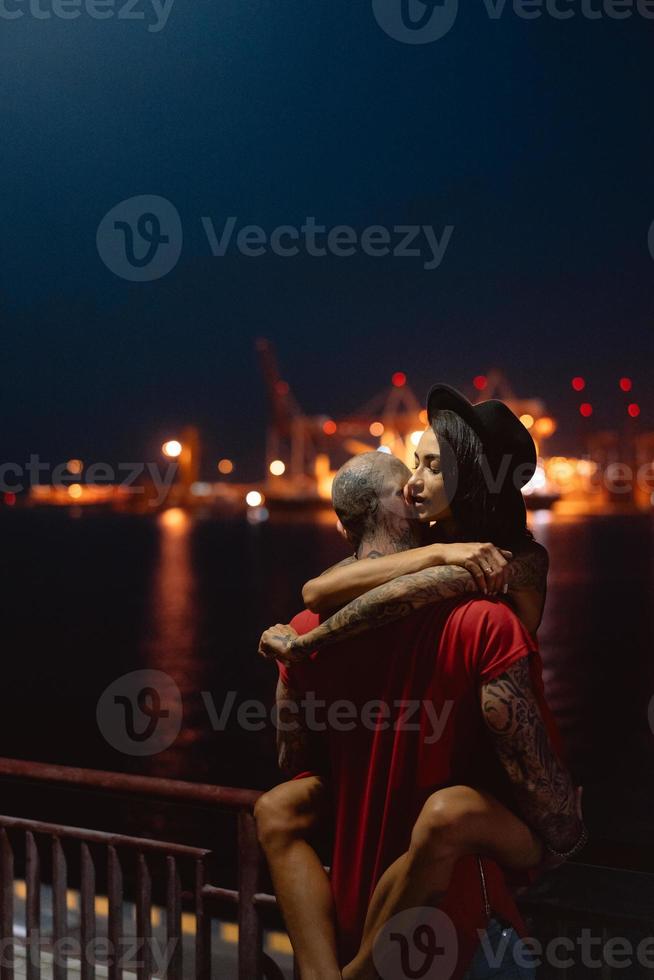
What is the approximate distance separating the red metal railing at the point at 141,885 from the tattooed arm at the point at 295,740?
279mm

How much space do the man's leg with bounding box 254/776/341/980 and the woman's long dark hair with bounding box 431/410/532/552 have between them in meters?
0.58

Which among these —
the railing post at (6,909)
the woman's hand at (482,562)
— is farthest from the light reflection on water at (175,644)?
the woman's hand at (482,562)

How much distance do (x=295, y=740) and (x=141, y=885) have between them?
85cm

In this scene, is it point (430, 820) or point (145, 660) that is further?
point (145, 660)

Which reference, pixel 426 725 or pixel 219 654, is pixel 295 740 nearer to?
pixel 426 725

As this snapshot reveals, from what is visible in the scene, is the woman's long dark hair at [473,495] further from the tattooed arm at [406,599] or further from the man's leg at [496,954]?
the man's leg at [496,954]

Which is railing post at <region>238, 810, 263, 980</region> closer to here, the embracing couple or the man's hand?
the embracing couple

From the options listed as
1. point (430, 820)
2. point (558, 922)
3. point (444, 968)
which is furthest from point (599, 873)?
point (430, 820)

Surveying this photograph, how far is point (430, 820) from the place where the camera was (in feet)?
5.31

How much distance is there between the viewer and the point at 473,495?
1.81 meters

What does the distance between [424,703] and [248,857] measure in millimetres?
870

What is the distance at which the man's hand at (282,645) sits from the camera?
1.76m

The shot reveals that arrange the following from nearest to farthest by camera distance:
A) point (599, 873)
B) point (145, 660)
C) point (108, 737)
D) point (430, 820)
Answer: point (430, 820), point (599, 873), point (108, 737), point (145, 660)

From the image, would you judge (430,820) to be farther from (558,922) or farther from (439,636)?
(558,922)
